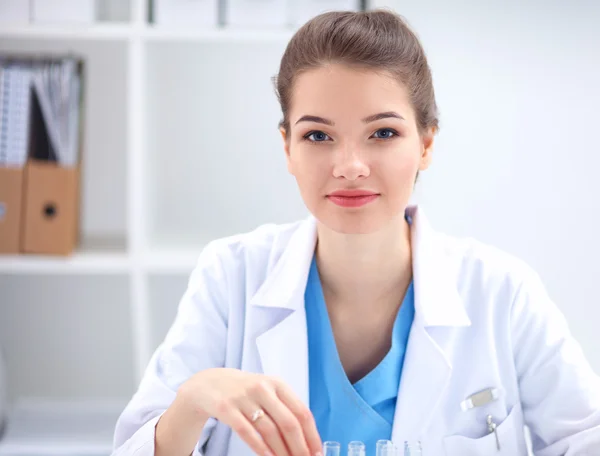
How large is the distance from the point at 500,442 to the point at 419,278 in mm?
317

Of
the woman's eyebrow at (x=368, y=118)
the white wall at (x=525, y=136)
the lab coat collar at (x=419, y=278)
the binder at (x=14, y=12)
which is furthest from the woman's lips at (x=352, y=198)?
the binder at (x=14, y=12)

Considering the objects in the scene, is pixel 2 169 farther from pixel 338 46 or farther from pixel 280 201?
pixel 338 46

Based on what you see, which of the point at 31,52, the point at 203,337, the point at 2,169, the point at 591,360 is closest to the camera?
the point at 203,337

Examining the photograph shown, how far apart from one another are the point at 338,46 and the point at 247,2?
0.87 m

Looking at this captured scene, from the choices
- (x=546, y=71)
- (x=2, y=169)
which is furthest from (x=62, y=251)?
(x=546, y=71)

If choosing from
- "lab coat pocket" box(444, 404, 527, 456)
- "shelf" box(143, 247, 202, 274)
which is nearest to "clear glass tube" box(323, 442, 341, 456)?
"lab coat pocket" box(444, 404, 527, 456)

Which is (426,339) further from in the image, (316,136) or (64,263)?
(64,263)

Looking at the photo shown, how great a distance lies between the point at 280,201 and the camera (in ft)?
7.84

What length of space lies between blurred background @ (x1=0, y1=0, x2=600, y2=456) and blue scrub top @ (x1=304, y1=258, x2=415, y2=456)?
2.57 ft

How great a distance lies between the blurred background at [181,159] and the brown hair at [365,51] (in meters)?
0.72

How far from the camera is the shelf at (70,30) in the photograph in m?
1.98

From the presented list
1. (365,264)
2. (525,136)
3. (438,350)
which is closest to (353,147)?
(365,264)

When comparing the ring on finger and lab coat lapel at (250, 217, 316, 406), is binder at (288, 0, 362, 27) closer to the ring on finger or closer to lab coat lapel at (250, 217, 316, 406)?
lab coat lapel at (250, 217, 316, 406)

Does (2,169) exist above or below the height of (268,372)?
above
